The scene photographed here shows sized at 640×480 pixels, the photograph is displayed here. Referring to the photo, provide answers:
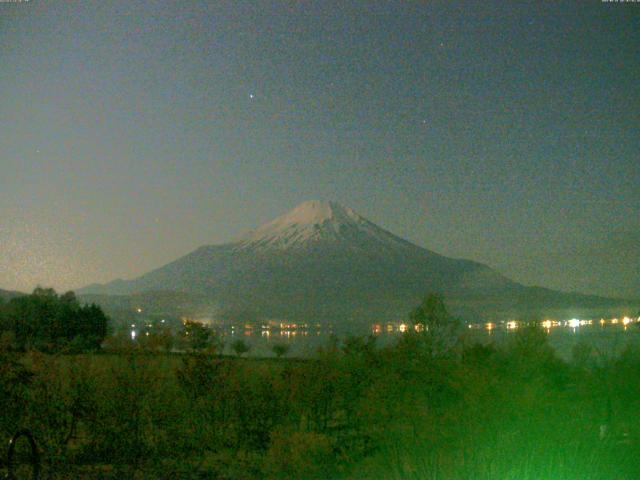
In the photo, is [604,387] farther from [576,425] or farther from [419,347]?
[419,347]

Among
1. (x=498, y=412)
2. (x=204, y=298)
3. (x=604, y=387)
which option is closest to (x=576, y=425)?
(x=498, y=412)

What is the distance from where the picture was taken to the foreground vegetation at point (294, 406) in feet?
26.8

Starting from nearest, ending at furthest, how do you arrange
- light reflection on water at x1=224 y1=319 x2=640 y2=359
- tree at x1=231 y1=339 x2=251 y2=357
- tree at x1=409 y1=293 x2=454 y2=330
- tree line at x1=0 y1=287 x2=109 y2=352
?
1. light reflection on water at x1=224 y1=319 x2=640 y2=359
2. tree at x1=409 y1=293 x2=454 y2=330
3. tree at x1=231 y1=339 x2=251 y2=357
4. tree line at x1=0 y1=287 x2=109 y2=352

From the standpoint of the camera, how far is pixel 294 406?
41.8 feet

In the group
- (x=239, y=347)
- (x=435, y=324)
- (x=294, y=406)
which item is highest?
(x=435, y=324)

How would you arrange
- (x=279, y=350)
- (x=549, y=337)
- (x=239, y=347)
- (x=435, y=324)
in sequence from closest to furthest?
1. (x=549, y=337)
2. (x=435, y=324)
3. (x=239, y=347)
4. (x=279, y=350)

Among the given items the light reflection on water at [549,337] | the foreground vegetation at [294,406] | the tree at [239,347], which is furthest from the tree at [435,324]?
the tree at [239,347]

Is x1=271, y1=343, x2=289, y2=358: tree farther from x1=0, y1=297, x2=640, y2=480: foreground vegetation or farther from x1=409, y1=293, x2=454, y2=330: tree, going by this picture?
x1=0, y1=297, x2=640, y2=480: foreground vegetation

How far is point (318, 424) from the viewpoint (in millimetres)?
12836

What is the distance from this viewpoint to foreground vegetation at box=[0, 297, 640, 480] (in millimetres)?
8172

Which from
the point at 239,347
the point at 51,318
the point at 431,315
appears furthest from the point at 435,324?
the point at 51,318

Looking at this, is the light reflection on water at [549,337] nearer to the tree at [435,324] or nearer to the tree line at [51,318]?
the tree at [435,324]

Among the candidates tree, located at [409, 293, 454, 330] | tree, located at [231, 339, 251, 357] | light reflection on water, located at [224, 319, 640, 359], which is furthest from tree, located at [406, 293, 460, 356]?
tree, located at [231, 339, 251, 357]

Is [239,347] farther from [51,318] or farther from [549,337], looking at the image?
[51,318]
